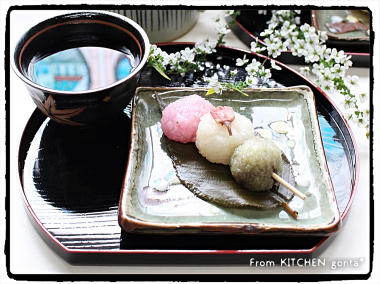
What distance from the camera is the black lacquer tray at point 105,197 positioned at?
1287 millimetres

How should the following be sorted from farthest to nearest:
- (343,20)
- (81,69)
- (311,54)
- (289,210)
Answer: (343,20) → (311,54) → (81,69) → (289,210)

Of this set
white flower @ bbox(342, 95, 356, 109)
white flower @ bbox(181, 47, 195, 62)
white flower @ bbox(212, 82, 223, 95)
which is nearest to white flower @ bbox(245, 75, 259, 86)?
white flower @ bbox(212, 82, 223, 95)

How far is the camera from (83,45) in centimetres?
169

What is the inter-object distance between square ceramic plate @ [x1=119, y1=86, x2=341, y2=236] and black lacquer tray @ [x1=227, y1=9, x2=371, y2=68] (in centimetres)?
38

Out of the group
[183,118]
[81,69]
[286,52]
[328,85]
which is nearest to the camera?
[183,118]

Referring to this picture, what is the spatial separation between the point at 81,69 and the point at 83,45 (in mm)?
126

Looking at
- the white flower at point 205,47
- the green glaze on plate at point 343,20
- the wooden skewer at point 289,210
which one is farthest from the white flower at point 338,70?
the wooden skewer at point 289,210

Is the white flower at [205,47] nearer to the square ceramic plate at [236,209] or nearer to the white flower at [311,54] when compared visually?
the square ceramic plate at [236,209]

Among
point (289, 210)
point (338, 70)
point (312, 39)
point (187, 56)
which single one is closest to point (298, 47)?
point (312, 39)

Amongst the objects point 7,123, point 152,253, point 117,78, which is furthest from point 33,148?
point 152,253

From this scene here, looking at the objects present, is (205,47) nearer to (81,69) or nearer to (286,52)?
(286,52)

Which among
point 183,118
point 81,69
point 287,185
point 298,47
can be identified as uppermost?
point 298,47

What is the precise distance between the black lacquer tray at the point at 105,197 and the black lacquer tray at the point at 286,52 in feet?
0.67

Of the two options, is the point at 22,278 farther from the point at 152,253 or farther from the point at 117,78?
the point at 117,78
